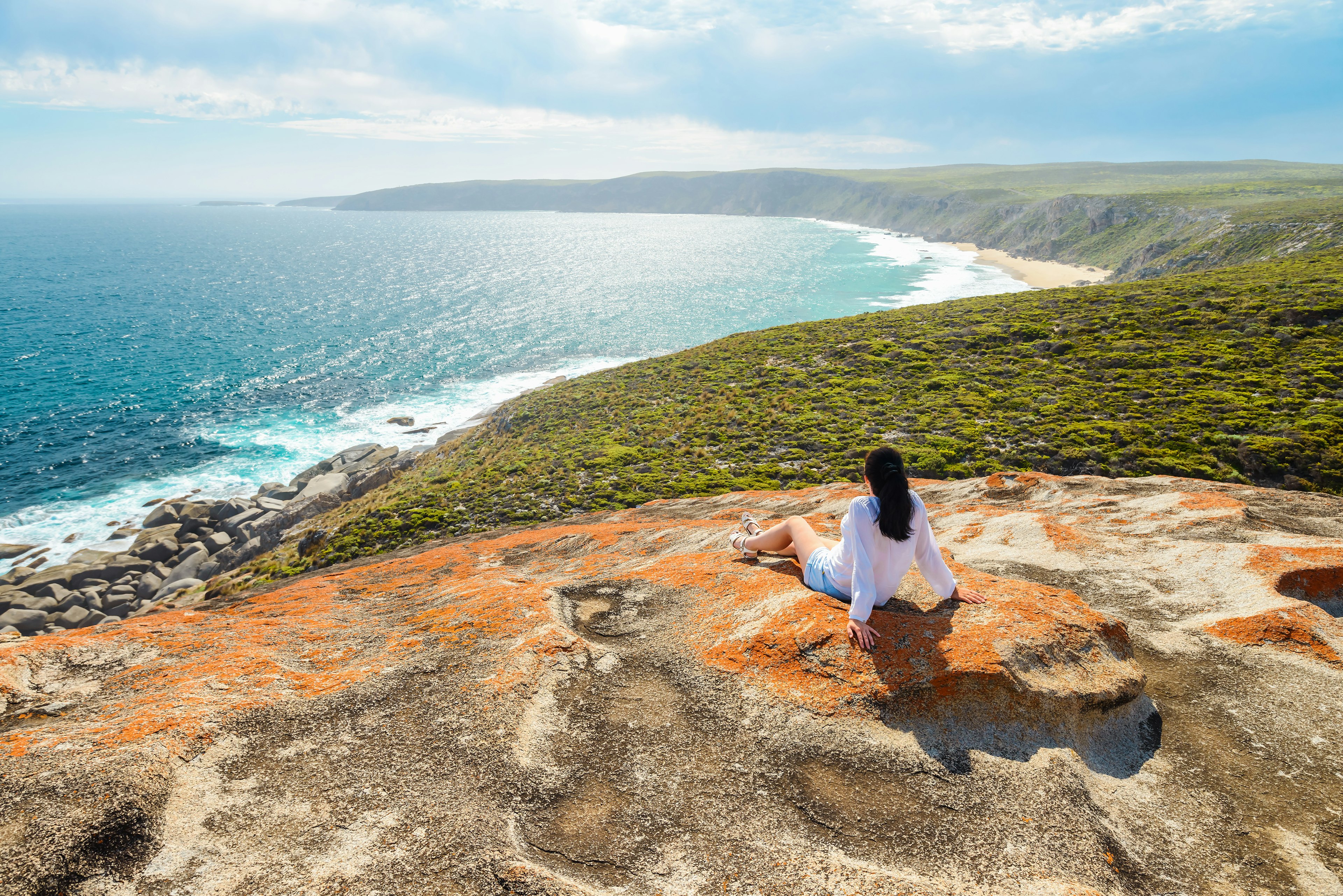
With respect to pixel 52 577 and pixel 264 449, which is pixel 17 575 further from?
pixel 264 449

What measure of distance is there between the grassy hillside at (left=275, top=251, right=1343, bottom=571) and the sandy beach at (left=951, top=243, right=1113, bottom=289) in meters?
56.3

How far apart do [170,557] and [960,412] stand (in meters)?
43.1

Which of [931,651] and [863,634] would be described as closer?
[931,651]

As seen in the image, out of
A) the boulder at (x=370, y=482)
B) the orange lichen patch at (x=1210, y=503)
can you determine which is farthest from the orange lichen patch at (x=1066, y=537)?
the boulder at (x=370, y=482)

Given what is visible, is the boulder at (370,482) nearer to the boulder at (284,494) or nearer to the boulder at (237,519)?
the boulder at (237,519)

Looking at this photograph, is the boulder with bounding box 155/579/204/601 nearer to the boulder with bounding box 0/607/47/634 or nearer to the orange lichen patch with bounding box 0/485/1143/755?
the boulder with bounding box 0/607/47/634

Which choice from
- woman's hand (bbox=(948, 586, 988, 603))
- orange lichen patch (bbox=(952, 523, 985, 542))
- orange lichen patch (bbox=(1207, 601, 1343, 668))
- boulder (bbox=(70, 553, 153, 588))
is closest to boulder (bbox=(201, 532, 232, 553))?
boulder (bbox=(70, 553, 153, 588))

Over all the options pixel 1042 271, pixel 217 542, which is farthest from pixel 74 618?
pixel 1042 271

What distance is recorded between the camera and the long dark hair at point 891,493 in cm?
661

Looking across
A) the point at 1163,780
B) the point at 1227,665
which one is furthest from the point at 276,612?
the point at 1227,665

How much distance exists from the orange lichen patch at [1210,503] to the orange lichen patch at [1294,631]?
4772 mm

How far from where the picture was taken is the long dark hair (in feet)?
21.7

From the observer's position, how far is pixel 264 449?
48.8 metres

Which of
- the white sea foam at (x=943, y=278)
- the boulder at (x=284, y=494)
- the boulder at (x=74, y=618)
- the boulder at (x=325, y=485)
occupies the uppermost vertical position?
the white sea foam at (x=943, y=278)
